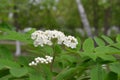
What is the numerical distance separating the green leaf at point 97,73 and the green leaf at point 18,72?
27cm

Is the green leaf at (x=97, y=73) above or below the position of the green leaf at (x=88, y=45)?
below

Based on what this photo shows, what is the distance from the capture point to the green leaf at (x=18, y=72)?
148 centimetres

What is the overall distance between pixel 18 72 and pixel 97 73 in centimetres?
32

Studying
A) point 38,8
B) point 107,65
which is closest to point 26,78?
point 107,65

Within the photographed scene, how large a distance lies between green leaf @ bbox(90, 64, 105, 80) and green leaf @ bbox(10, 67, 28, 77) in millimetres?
271

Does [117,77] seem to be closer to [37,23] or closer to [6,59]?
[6,59]

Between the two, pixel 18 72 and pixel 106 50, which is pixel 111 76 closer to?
pixel 106 50

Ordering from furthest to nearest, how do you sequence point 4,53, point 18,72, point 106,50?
point 4,53, point 106,50, point 18,72

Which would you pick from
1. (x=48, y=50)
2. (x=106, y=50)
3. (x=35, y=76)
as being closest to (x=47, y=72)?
(x=35, y=76)

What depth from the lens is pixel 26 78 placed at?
1.60 meters

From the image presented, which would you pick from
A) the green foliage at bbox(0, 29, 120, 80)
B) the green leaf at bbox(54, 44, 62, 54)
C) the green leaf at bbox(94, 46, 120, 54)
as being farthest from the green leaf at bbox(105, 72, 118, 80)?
the green leaf at bbox(54, 44, 62, 54)

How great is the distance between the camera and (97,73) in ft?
5.10

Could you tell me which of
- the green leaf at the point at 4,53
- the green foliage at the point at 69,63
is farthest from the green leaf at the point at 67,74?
the green leaf at the point at 4,53

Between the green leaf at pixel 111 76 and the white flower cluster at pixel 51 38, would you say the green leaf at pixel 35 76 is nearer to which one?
the white flower cluster at pixel 51 38
